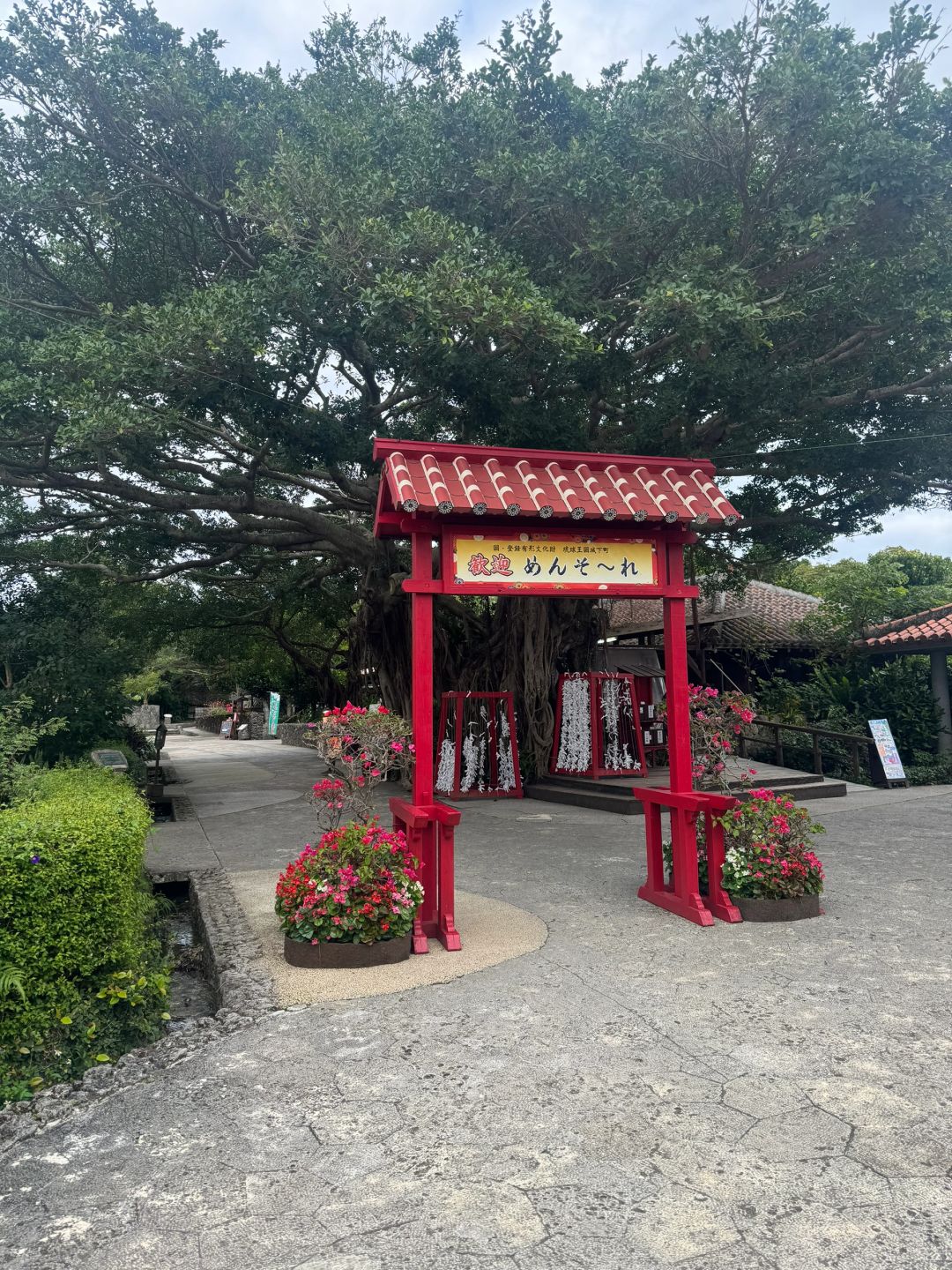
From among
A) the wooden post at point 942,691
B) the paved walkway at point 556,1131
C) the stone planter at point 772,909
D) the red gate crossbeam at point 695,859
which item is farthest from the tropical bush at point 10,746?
the wooden post at point 942,691

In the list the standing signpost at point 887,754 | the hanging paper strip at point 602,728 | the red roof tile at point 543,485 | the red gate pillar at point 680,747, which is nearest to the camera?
the red roof tile at point 543,485

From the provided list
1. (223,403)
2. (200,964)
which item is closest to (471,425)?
(223,403)

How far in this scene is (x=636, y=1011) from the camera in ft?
13.3

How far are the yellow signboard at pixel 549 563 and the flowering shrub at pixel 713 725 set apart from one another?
116cm

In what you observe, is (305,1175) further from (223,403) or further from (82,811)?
(223,403)

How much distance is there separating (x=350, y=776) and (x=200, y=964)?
70.5 inches

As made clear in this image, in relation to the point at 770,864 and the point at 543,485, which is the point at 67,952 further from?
the point at 770,864

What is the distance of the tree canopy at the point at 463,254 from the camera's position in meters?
8.31

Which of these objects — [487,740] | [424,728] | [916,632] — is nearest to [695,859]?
[424,728]

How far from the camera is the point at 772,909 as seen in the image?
5.66m

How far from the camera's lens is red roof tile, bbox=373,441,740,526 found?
5395 mm

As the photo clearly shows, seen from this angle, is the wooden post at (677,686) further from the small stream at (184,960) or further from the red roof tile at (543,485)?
the small stream at (184,960)

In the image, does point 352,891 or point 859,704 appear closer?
point 352,891

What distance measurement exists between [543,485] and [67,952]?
13.1 ft
